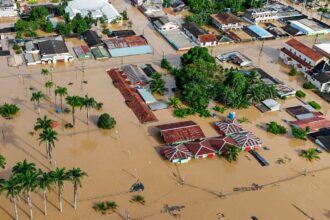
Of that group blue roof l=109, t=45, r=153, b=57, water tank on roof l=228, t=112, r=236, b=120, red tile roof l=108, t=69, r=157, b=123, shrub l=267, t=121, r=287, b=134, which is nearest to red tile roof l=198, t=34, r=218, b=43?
blue roof l=109, t=45, r=153, b=57

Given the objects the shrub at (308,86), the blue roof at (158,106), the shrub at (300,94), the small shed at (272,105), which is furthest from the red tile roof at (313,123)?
the blue roof at (158,106)

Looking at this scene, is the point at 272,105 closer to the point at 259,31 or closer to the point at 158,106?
the point at 158,106

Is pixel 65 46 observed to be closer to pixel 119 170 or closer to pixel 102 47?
pixel 102 47

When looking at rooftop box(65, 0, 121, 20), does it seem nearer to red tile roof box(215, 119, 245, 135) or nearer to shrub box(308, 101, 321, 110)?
red tile roof box(215, 119, 245, 135)

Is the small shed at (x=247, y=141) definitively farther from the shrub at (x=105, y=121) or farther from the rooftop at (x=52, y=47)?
the rooftop at (x=52, y=47)

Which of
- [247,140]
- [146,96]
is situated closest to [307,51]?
[247,140]
